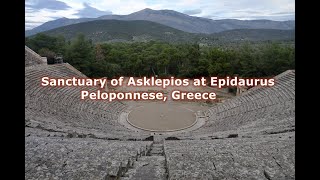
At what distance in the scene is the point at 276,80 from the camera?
18.2 meters

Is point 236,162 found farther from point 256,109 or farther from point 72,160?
point 256,109

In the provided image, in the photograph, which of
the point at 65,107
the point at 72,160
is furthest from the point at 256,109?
the point at 72,160

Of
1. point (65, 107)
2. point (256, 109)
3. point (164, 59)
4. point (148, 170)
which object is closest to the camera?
point (148, 170)

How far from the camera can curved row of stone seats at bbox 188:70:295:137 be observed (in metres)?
13.2

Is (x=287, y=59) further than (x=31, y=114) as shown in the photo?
Yes

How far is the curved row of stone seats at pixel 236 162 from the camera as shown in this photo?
Result: 4.71 meters

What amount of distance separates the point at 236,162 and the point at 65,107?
1146 centimetres

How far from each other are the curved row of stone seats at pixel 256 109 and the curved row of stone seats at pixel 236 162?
19.9ft

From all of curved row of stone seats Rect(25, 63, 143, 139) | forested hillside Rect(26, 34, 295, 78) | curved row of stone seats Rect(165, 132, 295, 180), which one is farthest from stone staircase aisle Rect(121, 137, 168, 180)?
forested hillside Rect(26, 34, 295, 78)

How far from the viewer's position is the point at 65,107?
14.9 metres

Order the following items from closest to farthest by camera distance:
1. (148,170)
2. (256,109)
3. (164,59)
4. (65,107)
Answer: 1. (148,170)
2. (65,107)
3. (256,109)
4. (164,59)

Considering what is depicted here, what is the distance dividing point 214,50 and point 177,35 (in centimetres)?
5432
